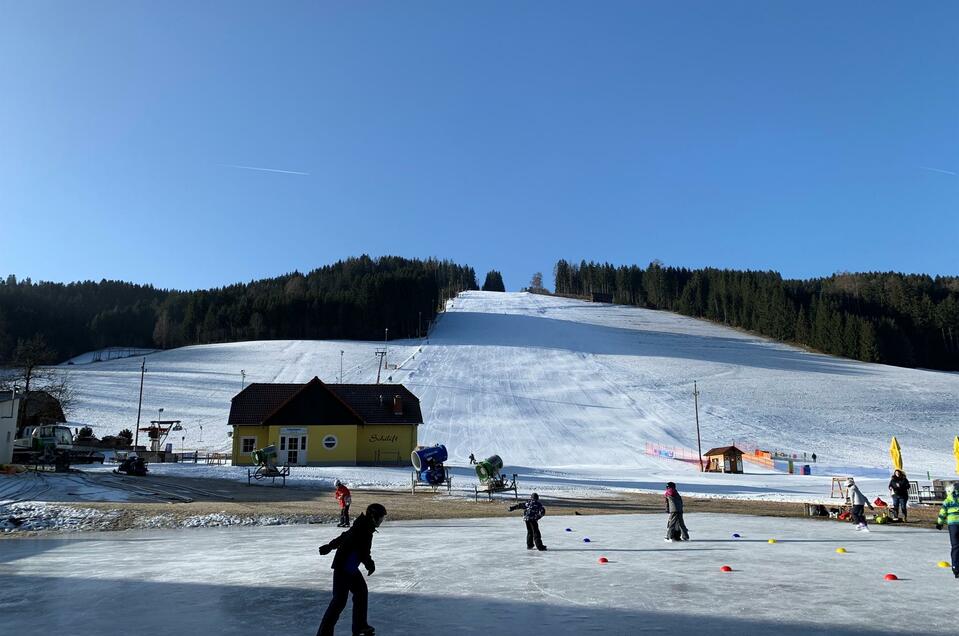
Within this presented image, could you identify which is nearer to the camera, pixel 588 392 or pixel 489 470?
pixel 489 470

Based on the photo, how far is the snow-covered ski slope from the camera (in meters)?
57.0

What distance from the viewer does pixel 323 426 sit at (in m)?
47.1

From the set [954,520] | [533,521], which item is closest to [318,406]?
[533,521]

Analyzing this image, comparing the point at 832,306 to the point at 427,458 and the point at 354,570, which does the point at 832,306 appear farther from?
the point at 354,570

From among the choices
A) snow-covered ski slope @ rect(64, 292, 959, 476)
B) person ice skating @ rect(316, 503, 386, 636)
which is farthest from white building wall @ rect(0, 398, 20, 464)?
person ice skating @ rect(316, 503, 386, 636)

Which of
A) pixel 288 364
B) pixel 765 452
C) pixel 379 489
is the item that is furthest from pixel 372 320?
pixel 379 489

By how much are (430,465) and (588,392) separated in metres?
42.8

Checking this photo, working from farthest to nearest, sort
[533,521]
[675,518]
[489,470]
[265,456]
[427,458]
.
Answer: [265,456] < [427,458] < [489,470] < [675,518] < [533,521]

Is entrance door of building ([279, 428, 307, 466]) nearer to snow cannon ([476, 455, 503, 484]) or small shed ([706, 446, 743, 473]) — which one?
snow cannon ([476, 455, 503, 484])

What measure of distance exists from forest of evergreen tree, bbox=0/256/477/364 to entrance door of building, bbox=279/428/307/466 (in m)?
73.3

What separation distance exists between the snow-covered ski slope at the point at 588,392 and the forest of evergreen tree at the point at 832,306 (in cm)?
757

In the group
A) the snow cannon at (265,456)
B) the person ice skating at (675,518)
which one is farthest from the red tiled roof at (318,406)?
the person ice skating at (675,518)

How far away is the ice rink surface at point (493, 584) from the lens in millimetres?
8352

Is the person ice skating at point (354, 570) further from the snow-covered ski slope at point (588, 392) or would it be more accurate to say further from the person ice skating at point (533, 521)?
the snow-covered ski slope at point (588, 392)
